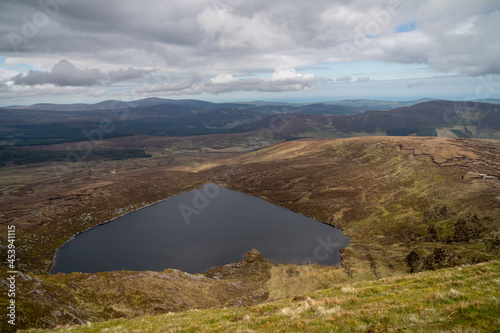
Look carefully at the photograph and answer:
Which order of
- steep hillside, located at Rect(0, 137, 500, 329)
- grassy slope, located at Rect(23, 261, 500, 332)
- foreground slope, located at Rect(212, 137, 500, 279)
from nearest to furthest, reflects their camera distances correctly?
grassy slope, located at Rect(23, 261, 500, 332) → steep hillside, located at Rect(0, 137, 500, 329) → foreground slope, located at Rect(212, 137, 500, 279)

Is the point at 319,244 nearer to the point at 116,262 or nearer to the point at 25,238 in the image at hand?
the point at 116,262

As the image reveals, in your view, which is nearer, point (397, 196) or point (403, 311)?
point (403, 311)

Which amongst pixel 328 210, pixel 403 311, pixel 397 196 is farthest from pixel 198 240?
pixel 403 311

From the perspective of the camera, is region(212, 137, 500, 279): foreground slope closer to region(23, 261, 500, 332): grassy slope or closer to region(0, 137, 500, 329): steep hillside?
region(0, 137, 500, 329): steep hillside

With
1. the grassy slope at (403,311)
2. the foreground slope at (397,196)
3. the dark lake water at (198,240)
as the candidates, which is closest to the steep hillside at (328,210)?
the foreground slope at (397,196)

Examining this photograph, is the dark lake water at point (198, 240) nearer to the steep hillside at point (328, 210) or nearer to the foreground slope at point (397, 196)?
the steep hillside at point (328, 210)

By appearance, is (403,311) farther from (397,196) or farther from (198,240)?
(397,196)

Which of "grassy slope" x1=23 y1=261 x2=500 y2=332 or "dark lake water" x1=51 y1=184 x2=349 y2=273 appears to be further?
"dark lake water" x1=51 y1=184 x2=349 y2=273

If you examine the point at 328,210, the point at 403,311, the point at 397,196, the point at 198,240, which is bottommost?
the point at 198,240

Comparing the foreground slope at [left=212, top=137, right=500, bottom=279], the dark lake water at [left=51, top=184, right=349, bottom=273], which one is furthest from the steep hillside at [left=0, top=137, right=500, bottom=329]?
the dark lake water at [left=51, top=184, right=349, bottom=273]
